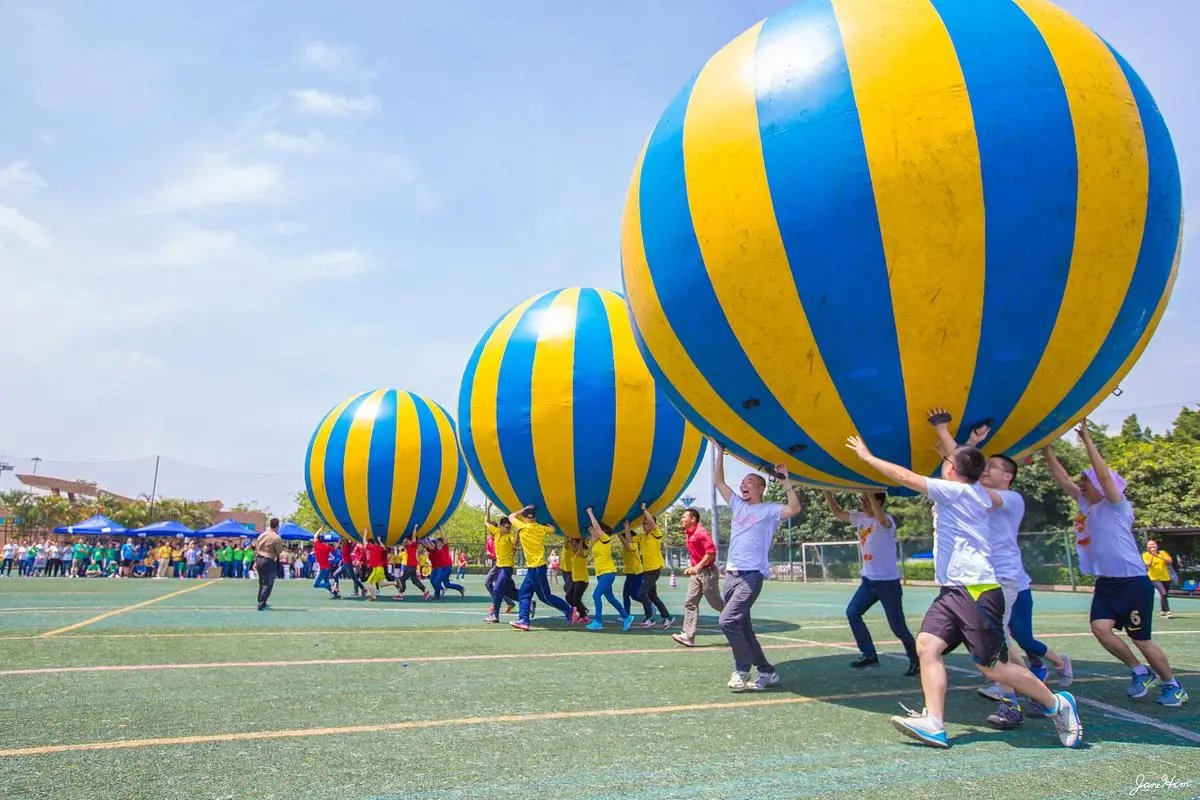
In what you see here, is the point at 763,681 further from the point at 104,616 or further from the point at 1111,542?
the point at 104,616

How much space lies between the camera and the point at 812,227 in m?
4.18

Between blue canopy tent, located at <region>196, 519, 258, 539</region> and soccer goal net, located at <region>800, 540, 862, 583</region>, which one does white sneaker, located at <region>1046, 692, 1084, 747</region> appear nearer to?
soccer goal net, located at <region>800, 540, 862, 583</region>

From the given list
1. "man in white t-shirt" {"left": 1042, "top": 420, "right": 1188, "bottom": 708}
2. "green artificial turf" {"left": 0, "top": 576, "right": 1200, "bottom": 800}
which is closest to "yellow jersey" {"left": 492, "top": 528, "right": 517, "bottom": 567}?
"green artificial turf" {"left": 0, "top": 576, "right": 1200, "bottom": 800}

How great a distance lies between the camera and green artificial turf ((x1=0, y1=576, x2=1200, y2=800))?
3.39 meters

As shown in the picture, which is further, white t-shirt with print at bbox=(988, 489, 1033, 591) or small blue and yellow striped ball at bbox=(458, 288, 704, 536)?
small blue and yellow striped ball at bbox=(458, 288, 704, 536)

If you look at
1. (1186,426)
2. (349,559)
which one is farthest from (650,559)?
(1186,426)

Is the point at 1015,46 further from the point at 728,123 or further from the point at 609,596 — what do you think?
the point at 609,596

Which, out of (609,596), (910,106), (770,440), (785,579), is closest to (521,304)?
Result: (609,596)

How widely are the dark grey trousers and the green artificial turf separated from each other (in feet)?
0.85

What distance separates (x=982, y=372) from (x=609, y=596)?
7.43 metres

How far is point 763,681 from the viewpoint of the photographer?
5.79 meters

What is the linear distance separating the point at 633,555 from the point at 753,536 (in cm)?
484

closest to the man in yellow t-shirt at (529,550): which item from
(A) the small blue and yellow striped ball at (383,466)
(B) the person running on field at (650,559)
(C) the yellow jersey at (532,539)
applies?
(C) the yellow jersey at (532,539)

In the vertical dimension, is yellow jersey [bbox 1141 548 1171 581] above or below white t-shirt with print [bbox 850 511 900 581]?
below
